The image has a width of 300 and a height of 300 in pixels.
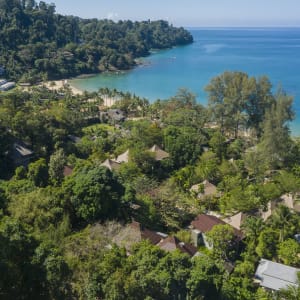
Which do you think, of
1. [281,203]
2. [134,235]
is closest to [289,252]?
[281,203]

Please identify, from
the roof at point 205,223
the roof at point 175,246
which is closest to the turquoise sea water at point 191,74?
the roof at point 205,223

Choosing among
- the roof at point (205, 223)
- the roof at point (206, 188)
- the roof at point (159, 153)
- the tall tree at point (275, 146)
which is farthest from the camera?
the roof at point (159, 153)

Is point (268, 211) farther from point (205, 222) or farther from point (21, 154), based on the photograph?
point (21, 154)

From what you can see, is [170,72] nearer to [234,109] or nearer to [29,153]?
[234,109]

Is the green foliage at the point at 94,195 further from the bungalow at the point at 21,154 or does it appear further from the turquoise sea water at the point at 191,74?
the turquoise sea water at the point at 191,74

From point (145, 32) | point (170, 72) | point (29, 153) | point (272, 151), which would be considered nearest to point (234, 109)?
point (272, 151)

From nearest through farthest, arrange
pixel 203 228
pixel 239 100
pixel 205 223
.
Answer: pixel 203 228, pixel 205 223, pixel 239 100

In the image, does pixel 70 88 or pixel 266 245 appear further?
pixel 70 88
